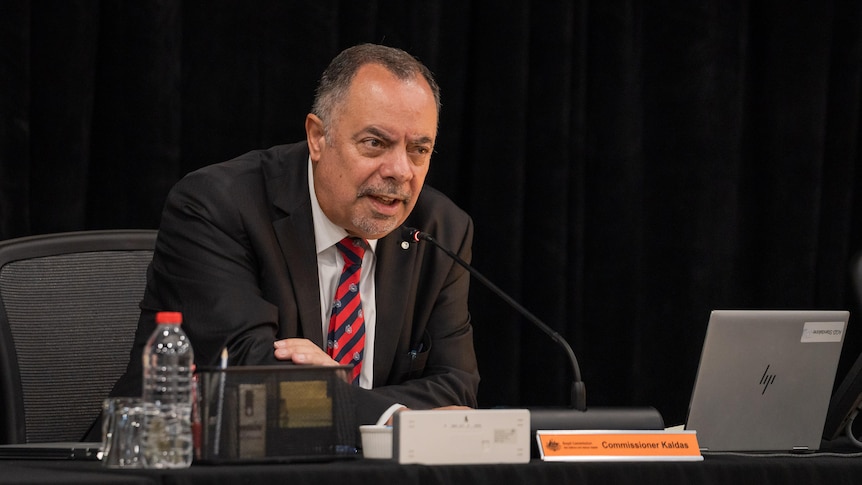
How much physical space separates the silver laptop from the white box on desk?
420 millimetres

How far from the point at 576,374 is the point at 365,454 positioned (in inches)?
16.6

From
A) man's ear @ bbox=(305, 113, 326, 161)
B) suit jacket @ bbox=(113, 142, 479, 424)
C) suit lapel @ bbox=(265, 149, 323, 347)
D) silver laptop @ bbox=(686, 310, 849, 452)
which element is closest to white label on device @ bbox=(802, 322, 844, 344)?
silver laptop @ bbox=(686, 310, 849, 452)

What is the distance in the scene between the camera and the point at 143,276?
2.76 metres

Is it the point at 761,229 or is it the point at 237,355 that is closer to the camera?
the point at 237,355

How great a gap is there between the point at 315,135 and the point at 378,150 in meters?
0.20

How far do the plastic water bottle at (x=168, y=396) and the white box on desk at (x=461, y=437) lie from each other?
0.29 meters

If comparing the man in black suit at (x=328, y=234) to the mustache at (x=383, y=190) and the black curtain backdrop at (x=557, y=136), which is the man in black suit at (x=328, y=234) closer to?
Answer: the mustache at (x=383, y=190)

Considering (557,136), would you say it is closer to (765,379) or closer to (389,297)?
(389,297)

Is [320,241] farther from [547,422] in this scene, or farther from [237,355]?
[547,422]

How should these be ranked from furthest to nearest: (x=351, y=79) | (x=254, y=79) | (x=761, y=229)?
1. (x=761, y=229)
2. (x=254, y=79)
3. (x=351, y=79)

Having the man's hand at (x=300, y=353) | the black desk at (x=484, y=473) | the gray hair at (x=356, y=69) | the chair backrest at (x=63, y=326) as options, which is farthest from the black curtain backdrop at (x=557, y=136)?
the black desk at (x=484, y=473)

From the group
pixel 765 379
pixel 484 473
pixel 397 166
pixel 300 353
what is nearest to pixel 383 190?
pixel 397 166

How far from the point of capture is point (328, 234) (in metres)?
2.68

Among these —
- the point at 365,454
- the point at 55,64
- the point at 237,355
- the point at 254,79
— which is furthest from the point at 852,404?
the point at 55,64
